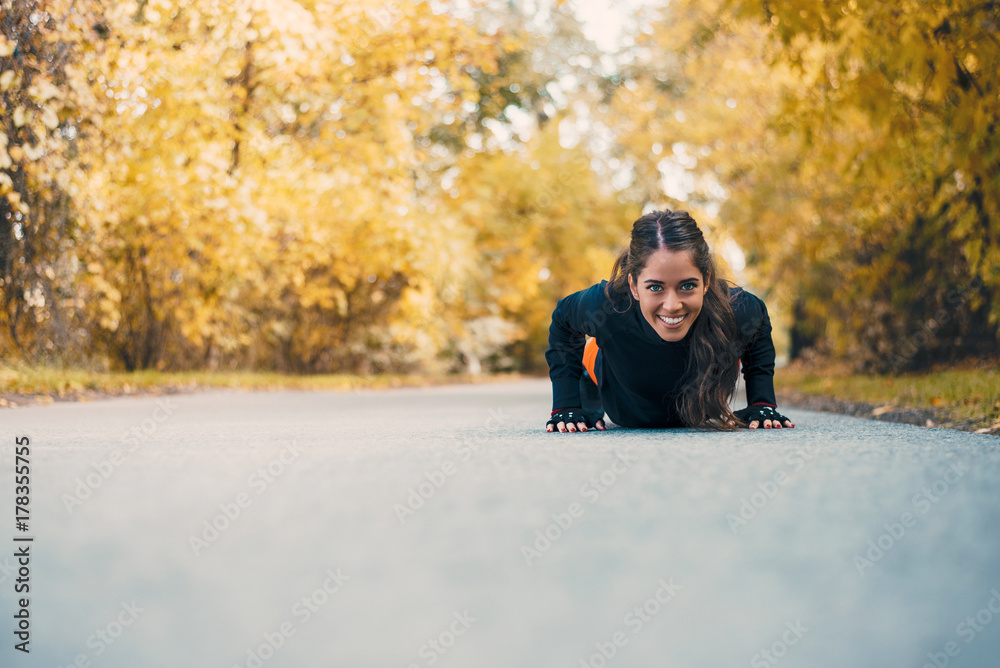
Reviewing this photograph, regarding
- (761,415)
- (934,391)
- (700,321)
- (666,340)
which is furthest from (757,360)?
(934,391)

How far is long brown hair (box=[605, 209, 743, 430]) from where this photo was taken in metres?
3.62

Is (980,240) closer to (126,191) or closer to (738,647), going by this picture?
(738,647)

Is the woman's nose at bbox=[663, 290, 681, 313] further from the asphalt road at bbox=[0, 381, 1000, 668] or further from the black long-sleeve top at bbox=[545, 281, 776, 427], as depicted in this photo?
the asphalt road at bbox=[0, 381, 1000, 668]

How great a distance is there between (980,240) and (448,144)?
14.1 metres

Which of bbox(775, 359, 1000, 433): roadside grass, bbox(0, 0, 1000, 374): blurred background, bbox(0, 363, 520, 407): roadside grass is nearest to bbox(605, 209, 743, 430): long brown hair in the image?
bbox(0, 0, 1000, 374): blurred background

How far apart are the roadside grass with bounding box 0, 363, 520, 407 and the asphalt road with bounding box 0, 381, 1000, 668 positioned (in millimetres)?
4090

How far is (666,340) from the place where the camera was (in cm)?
367

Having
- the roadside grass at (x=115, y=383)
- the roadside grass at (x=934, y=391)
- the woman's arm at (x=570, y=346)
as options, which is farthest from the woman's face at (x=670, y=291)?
the roadside grass at (x=115, y=383)

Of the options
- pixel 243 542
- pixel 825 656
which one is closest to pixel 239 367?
pixel 243 542

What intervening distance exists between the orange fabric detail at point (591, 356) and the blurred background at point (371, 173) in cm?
87

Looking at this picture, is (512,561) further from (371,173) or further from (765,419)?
(371,173)

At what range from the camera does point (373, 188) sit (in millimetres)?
11227

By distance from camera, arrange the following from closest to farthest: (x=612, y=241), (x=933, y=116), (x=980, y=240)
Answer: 1. (x=980, y=240)
2. (x=933, y=116)
3. (x=612, y=241)

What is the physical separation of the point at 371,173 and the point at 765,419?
8.14 m
